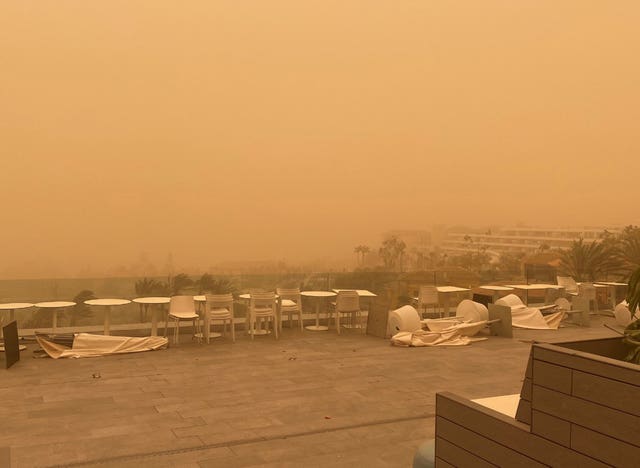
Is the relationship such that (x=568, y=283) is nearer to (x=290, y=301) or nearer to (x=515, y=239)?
(x=290, y=301)

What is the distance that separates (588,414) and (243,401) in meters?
4.31

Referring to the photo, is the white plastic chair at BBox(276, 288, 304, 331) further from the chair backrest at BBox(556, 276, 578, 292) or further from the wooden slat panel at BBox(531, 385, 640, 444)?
the wooden slat panel at BBox(531, 385, 640, 444)

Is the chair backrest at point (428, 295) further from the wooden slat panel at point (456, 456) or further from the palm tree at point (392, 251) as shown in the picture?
the palm tree at point (392, 251)

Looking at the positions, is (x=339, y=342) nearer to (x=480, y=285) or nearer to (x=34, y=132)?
(x=480, y=285)

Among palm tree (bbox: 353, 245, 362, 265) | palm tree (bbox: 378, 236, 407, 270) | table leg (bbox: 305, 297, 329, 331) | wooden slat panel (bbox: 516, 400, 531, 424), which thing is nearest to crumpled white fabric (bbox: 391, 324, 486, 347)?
table leg (bbox: 305, 297, 329, 331)

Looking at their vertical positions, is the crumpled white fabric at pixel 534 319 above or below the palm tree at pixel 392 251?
below

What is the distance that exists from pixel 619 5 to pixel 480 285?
70.0 feet

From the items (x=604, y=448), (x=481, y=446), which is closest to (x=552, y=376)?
(x=604, y=448)

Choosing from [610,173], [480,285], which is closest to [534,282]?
[480,285]

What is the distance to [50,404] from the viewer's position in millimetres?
5926

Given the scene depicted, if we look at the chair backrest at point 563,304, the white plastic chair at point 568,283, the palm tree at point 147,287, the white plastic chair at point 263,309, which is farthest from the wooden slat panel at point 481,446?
the white plastic chair at point 568,283

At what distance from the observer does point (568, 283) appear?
14.2 meters

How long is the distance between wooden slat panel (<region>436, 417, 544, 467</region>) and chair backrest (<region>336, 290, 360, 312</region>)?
7372 mm

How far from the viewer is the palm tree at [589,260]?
15906 millimetres
